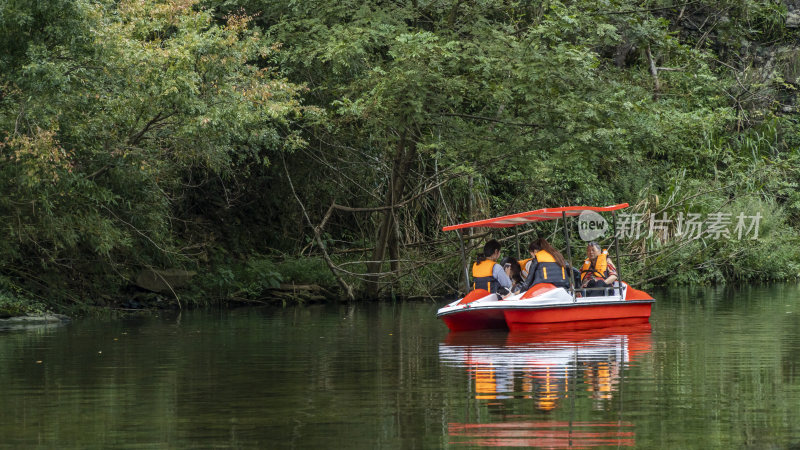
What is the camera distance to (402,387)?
11203mm

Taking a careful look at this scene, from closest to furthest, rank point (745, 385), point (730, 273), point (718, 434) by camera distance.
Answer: point (718, 434), point (745, 385), point (730, 273)

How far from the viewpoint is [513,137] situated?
2423 centimetres

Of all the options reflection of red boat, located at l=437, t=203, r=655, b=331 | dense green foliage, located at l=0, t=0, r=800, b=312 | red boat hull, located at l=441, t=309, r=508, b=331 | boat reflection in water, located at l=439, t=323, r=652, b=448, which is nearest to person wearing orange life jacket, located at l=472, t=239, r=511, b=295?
reflection of red boat, located at l=437, t=203, r=655, b=331

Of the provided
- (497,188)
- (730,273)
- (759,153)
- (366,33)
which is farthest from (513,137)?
(759,153)

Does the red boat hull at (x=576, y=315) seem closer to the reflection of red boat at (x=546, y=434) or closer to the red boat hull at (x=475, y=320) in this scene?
the red boat hull at (x=475, y=320)

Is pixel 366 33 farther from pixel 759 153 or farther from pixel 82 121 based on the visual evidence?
pixel 759 153

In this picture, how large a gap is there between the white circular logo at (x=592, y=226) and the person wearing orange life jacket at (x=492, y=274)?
11704 mm

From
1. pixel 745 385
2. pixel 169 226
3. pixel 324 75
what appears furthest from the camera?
pixel 169 226

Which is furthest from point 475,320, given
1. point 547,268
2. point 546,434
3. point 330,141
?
point 546,434

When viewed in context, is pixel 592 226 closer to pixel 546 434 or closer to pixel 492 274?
pixel 492 274

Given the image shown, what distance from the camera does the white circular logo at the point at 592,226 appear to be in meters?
30.7

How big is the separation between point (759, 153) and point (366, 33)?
17.9 metres

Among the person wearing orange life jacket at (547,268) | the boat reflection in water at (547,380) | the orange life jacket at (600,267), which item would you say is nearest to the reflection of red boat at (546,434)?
the boat reflection in water at (547,380)

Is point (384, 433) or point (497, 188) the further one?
point (497, 188)
